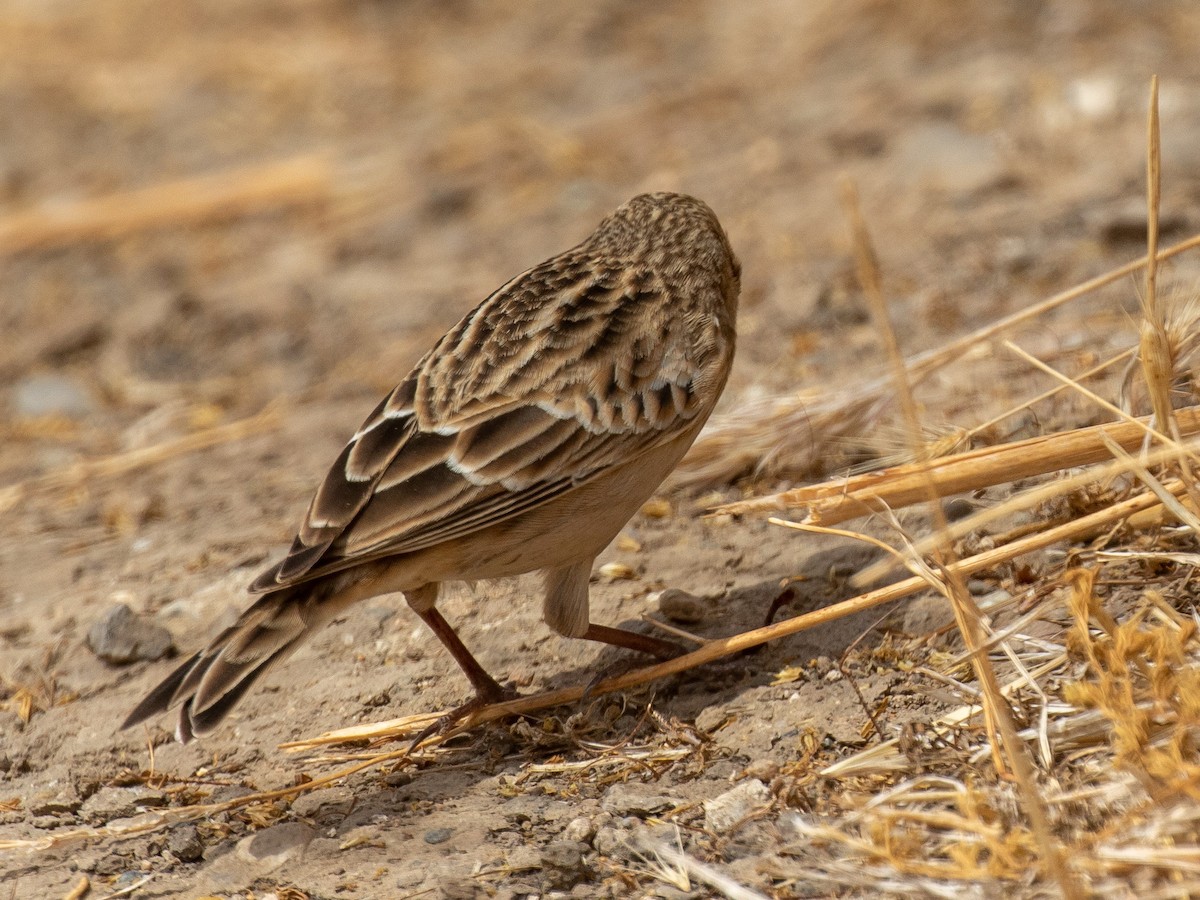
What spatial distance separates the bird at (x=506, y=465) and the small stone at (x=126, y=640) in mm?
782

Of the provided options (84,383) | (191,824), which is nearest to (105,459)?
(84,383)

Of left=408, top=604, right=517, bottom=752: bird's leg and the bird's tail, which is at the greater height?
the bird's tail

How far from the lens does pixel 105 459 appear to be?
25.4 feet

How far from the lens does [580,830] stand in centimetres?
412

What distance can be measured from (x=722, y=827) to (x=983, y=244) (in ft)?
15.7

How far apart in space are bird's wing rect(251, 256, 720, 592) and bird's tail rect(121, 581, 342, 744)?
0.36 ft

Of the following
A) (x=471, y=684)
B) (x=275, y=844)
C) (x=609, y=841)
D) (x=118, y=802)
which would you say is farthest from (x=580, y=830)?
(x=118, y=802)

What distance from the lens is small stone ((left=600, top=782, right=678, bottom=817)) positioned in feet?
13.7

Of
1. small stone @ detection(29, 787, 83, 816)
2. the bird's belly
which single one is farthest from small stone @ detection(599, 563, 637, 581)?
small stone @ detection(29, 787, 83, 816)

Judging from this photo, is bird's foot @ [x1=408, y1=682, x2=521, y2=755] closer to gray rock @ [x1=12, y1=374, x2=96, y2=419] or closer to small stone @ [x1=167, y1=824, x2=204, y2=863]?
small stone @ [x1=167, y1=824, x2=204, y2=863]

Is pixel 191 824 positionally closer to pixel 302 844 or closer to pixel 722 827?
pixel 302 844

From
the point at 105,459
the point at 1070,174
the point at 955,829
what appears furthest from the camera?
the point at 1070,174

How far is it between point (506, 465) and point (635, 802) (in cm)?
→ 110

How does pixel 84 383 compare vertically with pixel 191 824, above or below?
above
